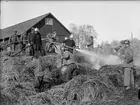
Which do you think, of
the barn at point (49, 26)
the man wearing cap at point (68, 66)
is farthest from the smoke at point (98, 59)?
the barn at point (49, 26)

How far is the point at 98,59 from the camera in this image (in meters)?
11.6

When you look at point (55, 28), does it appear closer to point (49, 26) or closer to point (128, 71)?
point (49, 26)

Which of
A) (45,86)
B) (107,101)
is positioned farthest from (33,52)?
(107,101)

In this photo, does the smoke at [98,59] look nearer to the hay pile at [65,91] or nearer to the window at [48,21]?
the hay pile at [65,91]

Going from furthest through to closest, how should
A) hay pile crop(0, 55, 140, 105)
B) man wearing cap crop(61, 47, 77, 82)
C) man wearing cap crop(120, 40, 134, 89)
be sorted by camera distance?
man wearing cap crop(61, 47, 77, 82) → man wearing cap crop(120, 40, 134, 89) → hay pile crop(0, 55, 140, 105)

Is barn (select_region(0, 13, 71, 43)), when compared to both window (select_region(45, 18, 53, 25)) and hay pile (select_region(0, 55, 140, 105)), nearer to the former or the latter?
window (select_region(45, 18, 53, 25))

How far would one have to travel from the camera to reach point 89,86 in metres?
6.61

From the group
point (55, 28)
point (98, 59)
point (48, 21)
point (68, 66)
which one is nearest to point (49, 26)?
point (48, 21)

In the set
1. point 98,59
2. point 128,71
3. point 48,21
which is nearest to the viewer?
point 128,71

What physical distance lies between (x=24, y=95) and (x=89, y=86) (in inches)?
81.9

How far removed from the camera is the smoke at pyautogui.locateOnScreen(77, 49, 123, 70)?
1131cm

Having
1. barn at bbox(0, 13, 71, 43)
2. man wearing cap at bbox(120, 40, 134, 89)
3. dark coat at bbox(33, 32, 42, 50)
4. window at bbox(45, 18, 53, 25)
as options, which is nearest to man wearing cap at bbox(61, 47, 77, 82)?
man wearing cap at bbox(120, 40, 134, 89)

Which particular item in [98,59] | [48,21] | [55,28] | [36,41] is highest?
[48,21]

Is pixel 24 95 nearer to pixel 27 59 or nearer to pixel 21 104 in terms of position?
pixel 21 104
